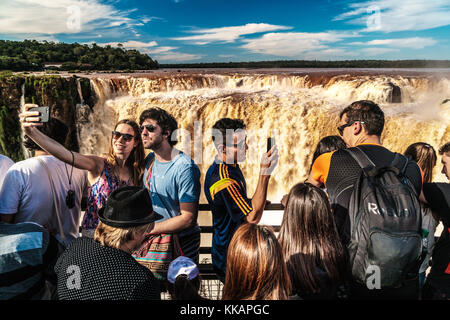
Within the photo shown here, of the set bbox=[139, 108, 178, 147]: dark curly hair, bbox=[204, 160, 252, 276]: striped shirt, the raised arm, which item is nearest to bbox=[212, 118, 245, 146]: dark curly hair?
bbox=[204, 160, 252, 276]: striped shirt

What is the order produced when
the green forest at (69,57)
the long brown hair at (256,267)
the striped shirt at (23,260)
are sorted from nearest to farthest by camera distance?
the long brown hair at (256,267), the striped shirt at (23,260), the green forest at (69,57)

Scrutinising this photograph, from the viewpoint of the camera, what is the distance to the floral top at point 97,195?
2449mm

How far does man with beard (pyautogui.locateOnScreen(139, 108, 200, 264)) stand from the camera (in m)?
2.44

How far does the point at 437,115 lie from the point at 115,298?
14608 millimetres

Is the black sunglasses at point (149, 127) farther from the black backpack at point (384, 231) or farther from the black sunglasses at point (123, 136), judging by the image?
the black backpack at point (384, 231)

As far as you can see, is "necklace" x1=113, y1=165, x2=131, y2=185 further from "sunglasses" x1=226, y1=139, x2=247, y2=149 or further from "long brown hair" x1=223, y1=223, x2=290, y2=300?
"long brown hair" x1=223, y1=223, x2=290, y2=300

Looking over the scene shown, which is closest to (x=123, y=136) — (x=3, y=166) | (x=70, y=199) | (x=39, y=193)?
(x=70, y=199)

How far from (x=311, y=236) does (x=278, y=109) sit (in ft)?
41.3

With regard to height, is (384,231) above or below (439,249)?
above

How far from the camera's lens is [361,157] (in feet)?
7.04

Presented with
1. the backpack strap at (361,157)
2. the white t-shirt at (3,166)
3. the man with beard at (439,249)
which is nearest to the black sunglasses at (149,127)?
the white t-shirt at (3,166)

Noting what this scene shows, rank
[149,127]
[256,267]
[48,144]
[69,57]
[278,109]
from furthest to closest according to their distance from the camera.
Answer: [69,57]
[278,109]
[149,127]
[48,144]
[256,267]

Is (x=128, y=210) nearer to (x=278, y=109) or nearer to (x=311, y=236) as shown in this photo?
(x=311, y=236)
